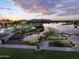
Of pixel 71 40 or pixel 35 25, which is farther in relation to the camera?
pixel 35 25

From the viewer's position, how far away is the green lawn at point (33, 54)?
203 centimetres

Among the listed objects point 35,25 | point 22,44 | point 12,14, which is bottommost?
point 22,44

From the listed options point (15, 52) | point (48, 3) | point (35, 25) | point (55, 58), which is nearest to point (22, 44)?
point (15, 52)

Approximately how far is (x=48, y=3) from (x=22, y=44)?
58 centimetres

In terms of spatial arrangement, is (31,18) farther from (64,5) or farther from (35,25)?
(64,5)

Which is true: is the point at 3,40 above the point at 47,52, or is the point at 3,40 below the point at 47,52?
above

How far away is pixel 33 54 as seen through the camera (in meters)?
2.10

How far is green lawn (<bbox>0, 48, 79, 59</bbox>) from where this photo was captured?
2.03 metres

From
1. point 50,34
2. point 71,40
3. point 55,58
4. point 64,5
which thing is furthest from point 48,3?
point 55,58

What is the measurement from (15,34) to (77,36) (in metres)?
0.75

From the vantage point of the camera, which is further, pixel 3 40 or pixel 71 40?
pixel 3 40

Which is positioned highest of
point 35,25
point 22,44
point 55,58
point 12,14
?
point 12,14

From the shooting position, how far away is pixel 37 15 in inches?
83.6

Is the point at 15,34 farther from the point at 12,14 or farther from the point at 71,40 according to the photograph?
the point at 71,40
